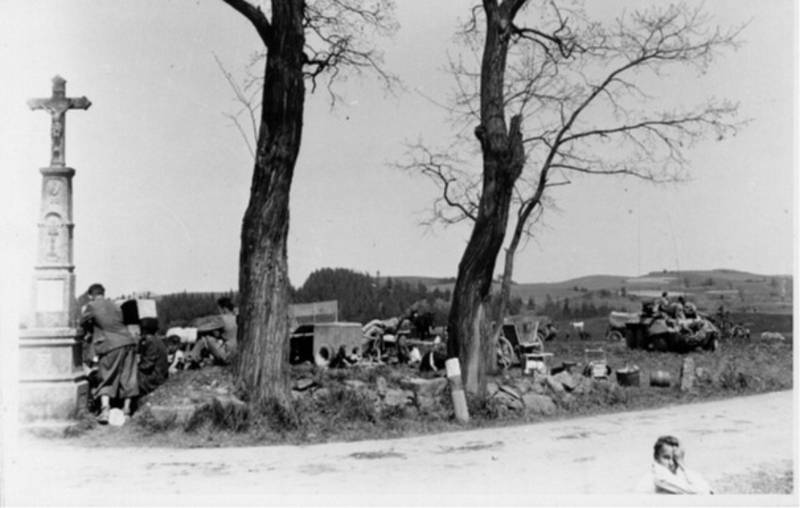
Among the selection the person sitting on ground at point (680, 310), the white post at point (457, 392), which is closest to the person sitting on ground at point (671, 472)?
the white post at point (457, 392)

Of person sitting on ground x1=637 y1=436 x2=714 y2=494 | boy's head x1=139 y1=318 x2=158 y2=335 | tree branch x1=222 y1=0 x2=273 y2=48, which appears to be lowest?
person sitting on ground x1=637 y1=436 x2=714 y2=494

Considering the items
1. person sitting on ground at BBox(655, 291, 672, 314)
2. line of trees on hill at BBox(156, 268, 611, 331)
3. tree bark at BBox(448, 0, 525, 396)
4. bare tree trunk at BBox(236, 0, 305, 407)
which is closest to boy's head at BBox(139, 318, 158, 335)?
bare tree trunk at BBox(236, 0, 305, 407)

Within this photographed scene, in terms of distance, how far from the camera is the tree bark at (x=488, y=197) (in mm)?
14742

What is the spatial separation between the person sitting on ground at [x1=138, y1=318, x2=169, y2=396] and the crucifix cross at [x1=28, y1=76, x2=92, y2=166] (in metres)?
2.70

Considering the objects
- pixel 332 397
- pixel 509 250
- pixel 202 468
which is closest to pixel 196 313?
pixel 509 250

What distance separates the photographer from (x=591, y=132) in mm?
18844

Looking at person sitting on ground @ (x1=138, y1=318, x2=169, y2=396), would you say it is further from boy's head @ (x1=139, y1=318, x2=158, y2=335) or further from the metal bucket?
the metal bucket

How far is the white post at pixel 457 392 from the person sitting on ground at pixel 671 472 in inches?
202

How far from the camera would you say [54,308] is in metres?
12.3

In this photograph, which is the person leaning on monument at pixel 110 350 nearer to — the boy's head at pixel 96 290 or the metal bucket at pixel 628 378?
the boy's head at pixel 96 290

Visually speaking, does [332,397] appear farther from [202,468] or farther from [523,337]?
[523,337]

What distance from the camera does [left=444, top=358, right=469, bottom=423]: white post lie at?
511 inches

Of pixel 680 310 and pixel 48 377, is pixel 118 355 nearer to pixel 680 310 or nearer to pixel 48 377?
pixel 48 377

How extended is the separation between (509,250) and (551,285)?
10389 mm
